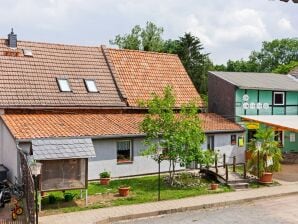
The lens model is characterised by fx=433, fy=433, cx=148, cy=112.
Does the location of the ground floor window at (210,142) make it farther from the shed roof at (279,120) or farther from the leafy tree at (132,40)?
the leafy tree at (132,40)

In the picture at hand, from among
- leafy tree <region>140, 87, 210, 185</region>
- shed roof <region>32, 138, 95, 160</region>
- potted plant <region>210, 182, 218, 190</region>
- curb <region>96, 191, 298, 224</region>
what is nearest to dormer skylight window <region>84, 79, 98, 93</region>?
leafy tree <region>140, 87, 210, 185</region>

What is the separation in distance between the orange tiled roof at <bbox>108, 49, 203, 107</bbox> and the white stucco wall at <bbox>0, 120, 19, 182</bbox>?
826cm

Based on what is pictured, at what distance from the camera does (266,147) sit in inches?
920

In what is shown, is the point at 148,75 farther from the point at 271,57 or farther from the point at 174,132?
the point at 271,57

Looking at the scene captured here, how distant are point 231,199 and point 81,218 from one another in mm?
7043

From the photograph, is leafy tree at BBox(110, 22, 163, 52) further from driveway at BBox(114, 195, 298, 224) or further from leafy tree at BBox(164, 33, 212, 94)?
driveway at BBox(114, 195, 298, 224)

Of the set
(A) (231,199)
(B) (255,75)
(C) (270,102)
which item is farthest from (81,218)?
(B) (255,75)

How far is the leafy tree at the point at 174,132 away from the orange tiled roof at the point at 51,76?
5.97 m

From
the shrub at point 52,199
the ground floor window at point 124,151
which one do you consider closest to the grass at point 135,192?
the shrub at point 52,199

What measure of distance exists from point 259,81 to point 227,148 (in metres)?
7.50

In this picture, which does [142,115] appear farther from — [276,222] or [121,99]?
[276,222]

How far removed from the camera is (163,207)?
17641 millimetres

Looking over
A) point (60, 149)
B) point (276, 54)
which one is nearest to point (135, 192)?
point (60, 149)

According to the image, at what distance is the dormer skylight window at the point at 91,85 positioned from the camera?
2675 centimetres
